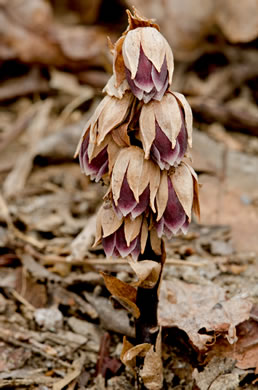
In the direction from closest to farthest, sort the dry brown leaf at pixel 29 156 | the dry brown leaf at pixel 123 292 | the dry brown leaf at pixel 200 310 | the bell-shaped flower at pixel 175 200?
the bell-shaped flower at pixel 175 200 < the dry brown leaf at pixel 123 292 < the dry brown leaf at pixel 200 310 < the dry brown leaf at pixel 29 156

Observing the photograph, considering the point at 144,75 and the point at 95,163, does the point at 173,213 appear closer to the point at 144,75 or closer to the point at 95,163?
the point at 95,163

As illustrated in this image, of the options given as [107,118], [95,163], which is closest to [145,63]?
[107,118]

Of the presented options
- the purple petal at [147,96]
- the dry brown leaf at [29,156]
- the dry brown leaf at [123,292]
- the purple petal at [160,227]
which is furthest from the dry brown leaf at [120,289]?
the dry brown leaf at [29,156]

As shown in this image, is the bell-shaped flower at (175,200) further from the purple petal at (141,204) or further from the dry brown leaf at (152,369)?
the dry brown leaf at (152,369)

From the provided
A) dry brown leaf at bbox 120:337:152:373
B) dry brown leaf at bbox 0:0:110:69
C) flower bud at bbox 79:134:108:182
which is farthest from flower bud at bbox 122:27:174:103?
dry brown leaf at bbox 0:0:110:69

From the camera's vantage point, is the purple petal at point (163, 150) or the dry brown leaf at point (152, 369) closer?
the purple petal at point (163, 150)

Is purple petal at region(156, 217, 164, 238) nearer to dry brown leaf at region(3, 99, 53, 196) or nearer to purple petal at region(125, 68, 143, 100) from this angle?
purple petal at region(125, 68, 143, 100)
